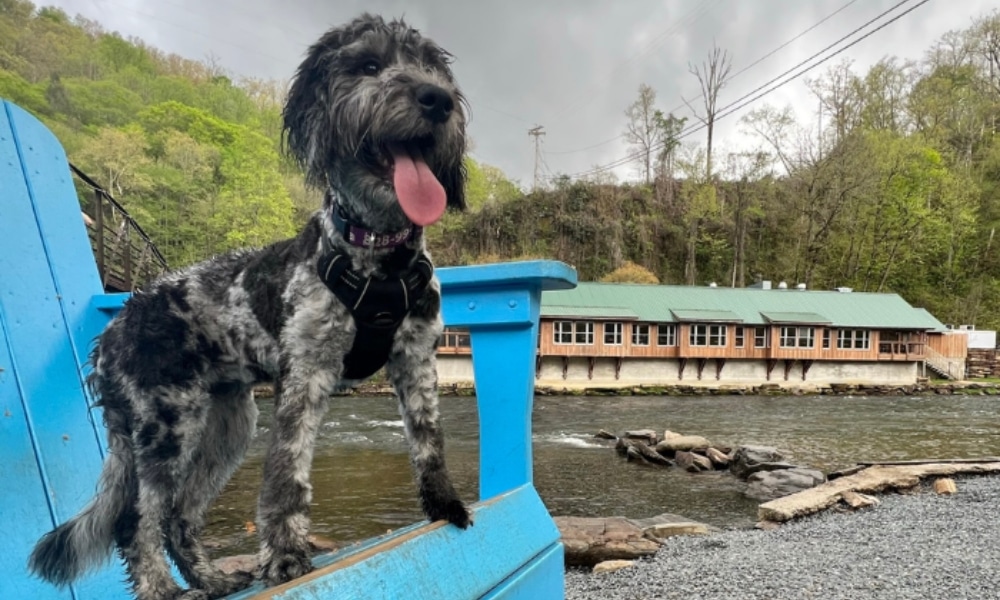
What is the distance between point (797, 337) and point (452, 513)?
39.1 m

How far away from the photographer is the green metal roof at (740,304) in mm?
34594

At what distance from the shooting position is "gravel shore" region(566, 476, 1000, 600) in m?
4.57

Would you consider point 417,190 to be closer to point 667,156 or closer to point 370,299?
point 370,299

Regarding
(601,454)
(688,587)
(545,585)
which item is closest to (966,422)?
(601,454)

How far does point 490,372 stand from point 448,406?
22631 mm

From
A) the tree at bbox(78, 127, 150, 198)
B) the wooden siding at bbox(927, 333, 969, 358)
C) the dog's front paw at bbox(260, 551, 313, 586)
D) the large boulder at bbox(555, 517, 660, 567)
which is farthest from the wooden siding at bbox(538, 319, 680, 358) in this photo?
the dog's front paw at bbox(260, 551, 313, 586)

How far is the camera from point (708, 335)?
1394 inches

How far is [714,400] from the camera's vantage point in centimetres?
2922

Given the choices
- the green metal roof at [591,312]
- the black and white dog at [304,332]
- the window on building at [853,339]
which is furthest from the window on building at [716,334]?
the black and white dog at [304,332]

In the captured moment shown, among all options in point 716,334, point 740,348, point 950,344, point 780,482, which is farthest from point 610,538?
point 950,344

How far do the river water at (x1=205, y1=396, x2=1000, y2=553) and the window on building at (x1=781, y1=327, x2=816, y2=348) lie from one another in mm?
7124

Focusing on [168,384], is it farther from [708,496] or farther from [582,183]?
[582,183]

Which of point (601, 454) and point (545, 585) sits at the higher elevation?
point (545, 585)

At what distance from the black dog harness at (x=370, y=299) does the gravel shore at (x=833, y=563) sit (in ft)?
13.1
